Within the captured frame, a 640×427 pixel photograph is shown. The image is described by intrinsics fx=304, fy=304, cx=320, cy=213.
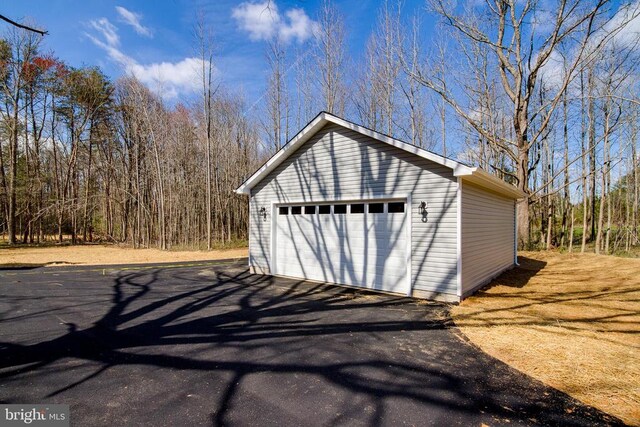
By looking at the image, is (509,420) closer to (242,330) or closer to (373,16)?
(242,330)

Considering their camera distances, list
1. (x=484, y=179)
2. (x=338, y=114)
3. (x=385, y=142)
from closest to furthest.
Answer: (x=484, y=179) → (x=385, y=142) → (x=338, y=114)

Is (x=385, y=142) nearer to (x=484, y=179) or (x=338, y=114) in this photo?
(x=484, y=179)

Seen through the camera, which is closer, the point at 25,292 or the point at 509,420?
the point at 509,420

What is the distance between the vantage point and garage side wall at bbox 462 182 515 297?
6695mm

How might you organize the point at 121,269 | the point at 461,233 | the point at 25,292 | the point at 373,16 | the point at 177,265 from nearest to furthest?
the point at 461,233 → the point at 25,292 → the point at 121,269 → the point at 177,265 → the point at 373,16

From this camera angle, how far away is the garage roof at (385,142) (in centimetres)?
620

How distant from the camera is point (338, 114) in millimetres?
18891

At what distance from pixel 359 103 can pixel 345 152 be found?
12984 millimetres

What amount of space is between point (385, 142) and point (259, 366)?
18.2 ft

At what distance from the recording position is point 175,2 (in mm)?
3496

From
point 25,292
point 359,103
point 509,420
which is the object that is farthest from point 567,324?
point 359,103

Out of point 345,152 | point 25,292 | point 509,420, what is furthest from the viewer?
point 345,152

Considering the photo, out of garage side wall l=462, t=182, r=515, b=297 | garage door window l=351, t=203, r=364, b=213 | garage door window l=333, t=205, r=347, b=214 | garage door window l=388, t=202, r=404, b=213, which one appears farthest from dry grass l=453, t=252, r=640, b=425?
garage door window l=333, t=205, r=347, b=214

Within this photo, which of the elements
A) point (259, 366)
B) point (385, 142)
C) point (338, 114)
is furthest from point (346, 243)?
point (338, 114)
